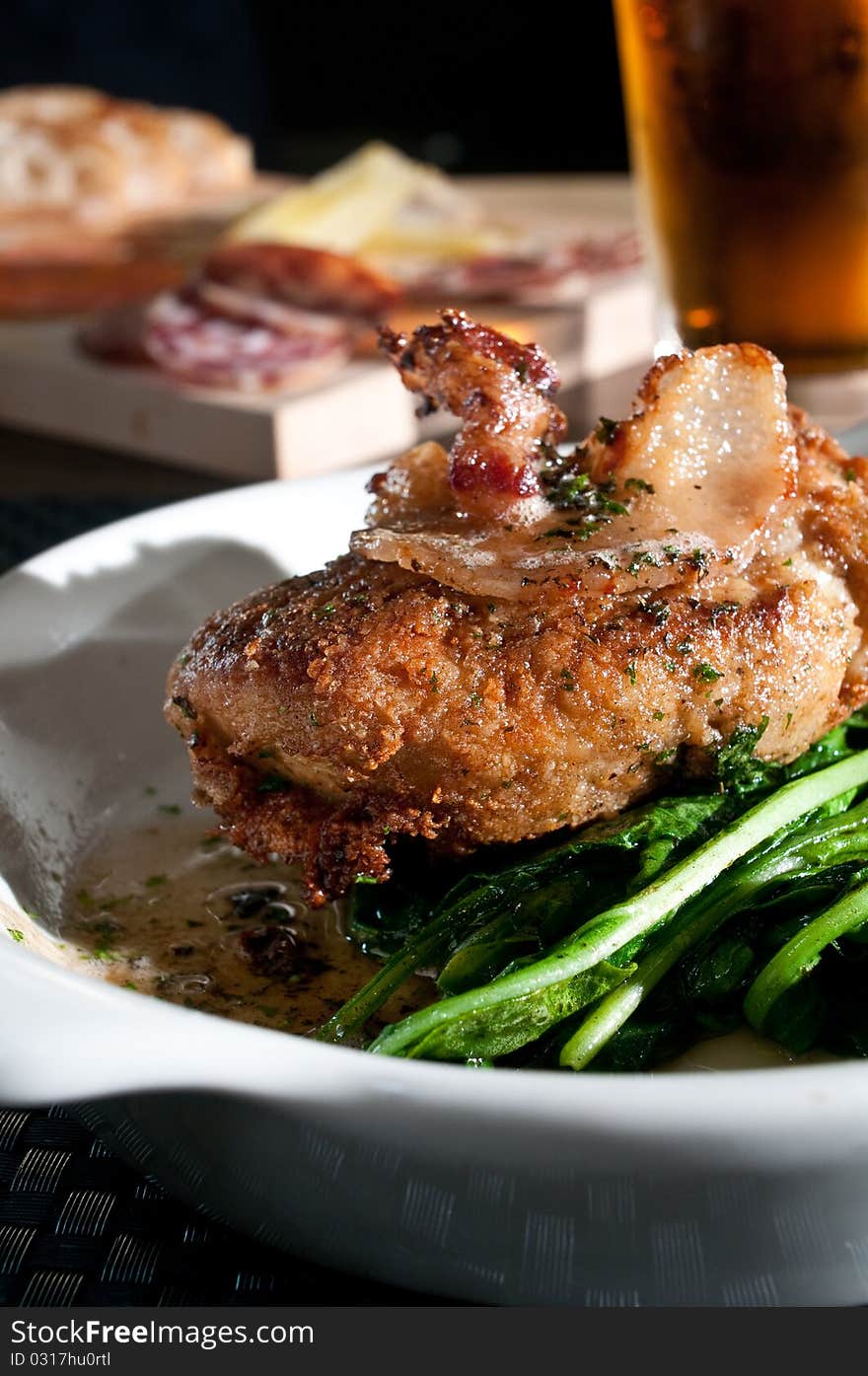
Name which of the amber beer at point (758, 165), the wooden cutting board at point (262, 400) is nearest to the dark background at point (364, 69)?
the wooden cutting board at point (262, 400)

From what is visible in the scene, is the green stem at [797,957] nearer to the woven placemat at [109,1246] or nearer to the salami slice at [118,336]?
the woven placemat at [109,1246]

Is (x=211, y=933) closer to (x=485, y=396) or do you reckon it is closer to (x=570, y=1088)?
(x=485, y=396)

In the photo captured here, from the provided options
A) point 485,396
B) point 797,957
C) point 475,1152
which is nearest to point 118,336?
point 485,396

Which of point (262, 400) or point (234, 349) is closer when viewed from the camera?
point (262, 400)

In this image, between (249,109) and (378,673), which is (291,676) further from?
(249,109)

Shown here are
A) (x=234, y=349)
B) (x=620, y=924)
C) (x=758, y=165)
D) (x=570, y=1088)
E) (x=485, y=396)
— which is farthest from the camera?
(x=234, y=349)
